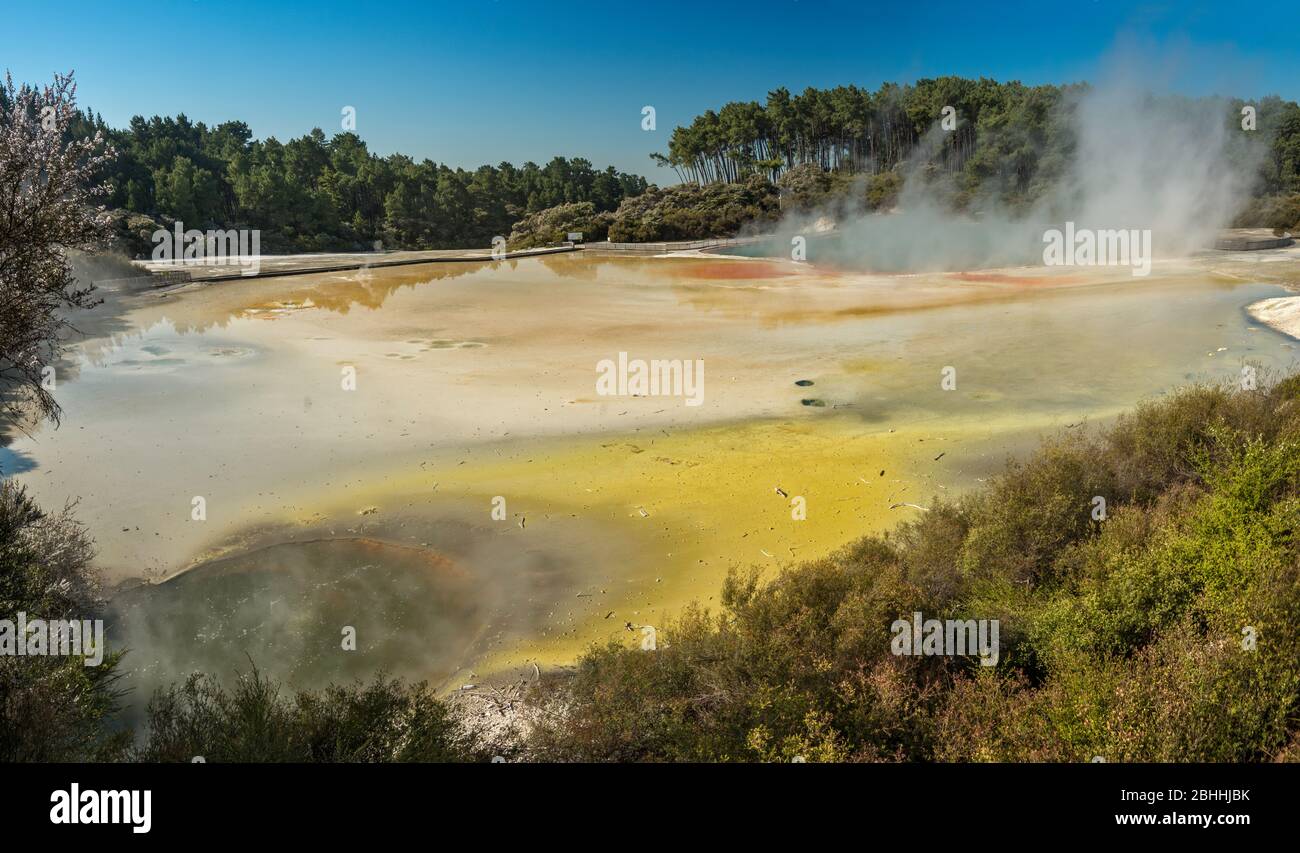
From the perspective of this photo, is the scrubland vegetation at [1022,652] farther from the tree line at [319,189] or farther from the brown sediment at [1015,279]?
the tree line at [319,189]

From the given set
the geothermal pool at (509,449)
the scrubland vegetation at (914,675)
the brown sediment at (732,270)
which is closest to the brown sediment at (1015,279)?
the geothermal pool at (509,449)

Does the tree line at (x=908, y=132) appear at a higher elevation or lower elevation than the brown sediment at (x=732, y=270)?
higher

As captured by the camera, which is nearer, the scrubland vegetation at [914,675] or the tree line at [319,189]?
the scrubland vegetation at [914,675]

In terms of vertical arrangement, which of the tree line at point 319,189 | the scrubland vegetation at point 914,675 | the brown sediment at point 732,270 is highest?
the tree line at point 319,189

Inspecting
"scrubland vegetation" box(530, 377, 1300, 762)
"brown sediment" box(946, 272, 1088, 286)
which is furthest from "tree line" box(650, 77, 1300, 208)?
"scrubland vegetation" box(530, 377, 1300, 762)

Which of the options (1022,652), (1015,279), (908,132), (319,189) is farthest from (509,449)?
(908,132)

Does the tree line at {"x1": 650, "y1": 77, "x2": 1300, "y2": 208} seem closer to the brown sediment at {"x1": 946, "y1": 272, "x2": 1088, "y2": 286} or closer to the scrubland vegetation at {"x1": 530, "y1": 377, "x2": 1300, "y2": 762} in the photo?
the brown sediment at {"x1": 946, "y1": 272, "x2": 1088, "y2": 286}

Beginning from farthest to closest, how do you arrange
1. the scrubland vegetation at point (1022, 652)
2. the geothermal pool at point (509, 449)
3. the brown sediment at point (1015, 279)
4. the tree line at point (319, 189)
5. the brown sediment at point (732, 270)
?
the tree line at point (319, 189)
the brown sediment at point (732, 270)
the brown sediment at point (1015, 279)
the geothermal pool at point (509, 449)
the scrubland vegetation at point (1022, 652)
